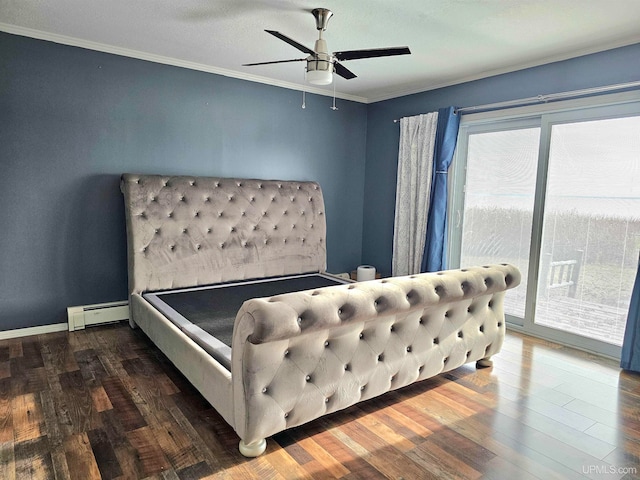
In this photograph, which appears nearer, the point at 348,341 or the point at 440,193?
the point at 348,341

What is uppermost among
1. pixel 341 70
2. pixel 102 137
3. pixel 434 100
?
pixel 434 100

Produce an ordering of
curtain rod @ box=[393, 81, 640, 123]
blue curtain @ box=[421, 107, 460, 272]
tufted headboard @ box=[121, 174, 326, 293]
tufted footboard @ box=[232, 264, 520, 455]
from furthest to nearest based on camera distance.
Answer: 1. blue curtain @ box=[421, 107, 460, 272]
2. tufted headboard @ box=[121, 174, 326, 293]
3. curtain rod @ box=[393, 81, 640, 123]
4. tufted footboard @ box=[232, 264, 520, 455]

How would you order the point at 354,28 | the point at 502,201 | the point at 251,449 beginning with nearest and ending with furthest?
the point at 251,449
the point at 354,28
the point at 502,201

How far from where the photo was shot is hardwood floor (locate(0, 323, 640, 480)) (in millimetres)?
1917

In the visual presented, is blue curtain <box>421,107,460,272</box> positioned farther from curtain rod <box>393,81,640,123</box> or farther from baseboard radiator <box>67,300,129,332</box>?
baseboard radiator <box>67,300,129,332</box>

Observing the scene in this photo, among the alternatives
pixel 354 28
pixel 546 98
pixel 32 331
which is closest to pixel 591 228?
pixel 546 98

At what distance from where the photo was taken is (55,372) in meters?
2.80

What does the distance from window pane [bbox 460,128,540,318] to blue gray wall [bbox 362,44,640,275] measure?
0.40 metres

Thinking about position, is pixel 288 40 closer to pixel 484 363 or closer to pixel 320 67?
pixel 320 67

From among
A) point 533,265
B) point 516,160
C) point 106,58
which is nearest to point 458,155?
point 516,160

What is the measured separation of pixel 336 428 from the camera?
89.0 inches

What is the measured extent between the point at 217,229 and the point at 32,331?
1.73 m

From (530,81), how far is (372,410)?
3.11 metres

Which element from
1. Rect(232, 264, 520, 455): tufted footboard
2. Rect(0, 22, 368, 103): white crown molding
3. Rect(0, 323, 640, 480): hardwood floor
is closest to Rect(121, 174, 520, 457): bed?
Rect(232, 264, 520, 455): tufted footboard
